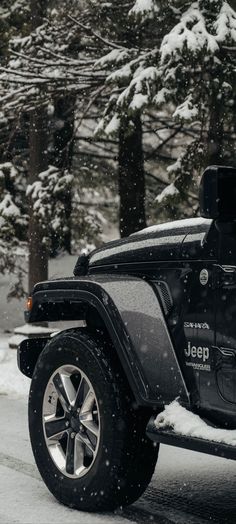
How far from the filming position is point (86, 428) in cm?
518

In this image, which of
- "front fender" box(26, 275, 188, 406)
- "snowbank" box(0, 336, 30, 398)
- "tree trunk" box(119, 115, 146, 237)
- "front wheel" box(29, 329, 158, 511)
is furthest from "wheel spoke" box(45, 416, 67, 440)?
"tree trunk" box(119, 115, 146, 237)

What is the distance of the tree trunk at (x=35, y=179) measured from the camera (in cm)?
1605

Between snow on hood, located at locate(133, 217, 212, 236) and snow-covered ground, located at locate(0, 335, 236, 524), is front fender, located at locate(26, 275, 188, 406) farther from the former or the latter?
snow-covered ground, located at locate(0, 335, 236, 524)

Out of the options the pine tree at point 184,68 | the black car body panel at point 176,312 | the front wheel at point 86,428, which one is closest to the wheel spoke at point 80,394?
the front wheel at point 86,428

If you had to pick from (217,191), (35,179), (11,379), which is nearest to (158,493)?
(217,191)

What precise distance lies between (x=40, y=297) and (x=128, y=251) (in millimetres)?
649

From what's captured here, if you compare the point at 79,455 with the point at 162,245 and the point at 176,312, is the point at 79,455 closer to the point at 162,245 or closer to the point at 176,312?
the point at 176,312

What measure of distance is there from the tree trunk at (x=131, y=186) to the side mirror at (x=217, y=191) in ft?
40.5

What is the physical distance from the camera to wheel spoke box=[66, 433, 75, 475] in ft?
17.1

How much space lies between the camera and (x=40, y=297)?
5734 millimetres

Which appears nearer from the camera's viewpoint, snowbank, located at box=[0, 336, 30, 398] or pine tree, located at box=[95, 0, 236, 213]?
snowbank, located at box=[0, 336, 30, 398]

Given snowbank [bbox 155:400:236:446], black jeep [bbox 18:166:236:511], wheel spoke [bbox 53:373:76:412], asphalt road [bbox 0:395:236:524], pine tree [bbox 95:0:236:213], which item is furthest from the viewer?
pine tree [bbox 95:0:236:213]

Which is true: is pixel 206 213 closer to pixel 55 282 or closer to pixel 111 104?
pixel 55 282

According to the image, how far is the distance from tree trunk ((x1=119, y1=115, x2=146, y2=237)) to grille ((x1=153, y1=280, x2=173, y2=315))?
1190cm
